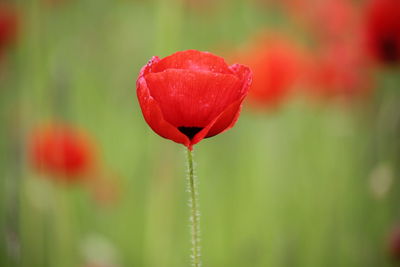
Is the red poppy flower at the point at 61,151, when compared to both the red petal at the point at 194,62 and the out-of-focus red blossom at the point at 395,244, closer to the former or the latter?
the red petal at the point at 194,62

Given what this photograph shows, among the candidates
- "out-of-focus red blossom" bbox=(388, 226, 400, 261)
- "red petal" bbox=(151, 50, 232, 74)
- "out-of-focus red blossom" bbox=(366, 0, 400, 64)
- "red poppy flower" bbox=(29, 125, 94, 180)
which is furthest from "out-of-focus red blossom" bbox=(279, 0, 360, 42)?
"red petal" bbox=(151, 50, 232, 74)

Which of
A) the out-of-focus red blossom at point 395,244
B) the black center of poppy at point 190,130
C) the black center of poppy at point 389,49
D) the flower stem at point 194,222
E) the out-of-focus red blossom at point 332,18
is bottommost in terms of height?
the out-of-focus red blossom at point 395,244

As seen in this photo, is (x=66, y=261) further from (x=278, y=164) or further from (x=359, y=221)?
(x=359, y=221)

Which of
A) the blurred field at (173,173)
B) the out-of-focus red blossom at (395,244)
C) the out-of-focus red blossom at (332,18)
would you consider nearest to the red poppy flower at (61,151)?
the blurred field at (173,173)

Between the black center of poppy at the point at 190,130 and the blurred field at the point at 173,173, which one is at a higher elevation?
the black center of poppy at the point at 190,130

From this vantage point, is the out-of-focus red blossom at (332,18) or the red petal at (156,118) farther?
the out-of-focus red blossom at (332,18)

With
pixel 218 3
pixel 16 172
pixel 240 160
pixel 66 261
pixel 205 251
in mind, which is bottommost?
pixel 205 251

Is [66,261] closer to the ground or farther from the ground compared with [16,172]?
closer to the ground

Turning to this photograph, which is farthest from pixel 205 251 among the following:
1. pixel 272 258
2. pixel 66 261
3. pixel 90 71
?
pixel 90 71
